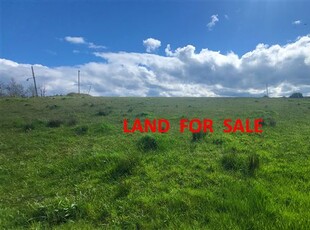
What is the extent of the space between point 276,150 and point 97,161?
6.87 meters

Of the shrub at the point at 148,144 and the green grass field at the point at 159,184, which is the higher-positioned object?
the shrub at the point at 148,144

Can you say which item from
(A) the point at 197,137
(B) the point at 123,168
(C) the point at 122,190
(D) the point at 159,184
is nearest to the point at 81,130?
(A) the point at 197,137

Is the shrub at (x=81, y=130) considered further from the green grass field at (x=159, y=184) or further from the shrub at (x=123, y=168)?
the shrub at (x=123, y=168)

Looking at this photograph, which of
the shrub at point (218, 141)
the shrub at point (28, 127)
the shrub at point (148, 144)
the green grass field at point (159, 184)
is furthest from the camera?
the shrub at point (28, 127)

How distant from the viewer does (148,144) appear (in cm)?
1219

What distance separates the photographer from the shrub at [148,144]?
39.4 ft

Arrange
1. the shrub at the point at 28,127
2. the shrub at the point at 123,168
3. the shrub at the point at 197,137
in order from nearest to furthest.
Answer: the shrub at the point at 123,168, the shrub at the point at 197,137, the shrub at the point at 28,127

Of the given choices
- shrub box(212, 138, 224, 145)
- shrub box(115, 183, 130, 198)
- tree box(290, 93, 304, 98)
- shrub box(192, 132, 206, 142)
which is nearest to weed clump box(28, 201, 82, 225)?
shrub box(115, 183, 130, 198)

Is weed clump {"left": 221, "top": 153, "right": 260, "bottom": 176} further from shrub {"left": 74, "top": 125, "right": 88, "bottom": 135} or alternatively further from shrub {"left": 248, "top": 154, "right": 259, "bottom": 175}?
shrub {"left": 74, "top": 125, "right": 88, "bottom": 135}

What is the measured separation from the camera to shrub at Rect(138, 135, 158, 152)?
1199cm

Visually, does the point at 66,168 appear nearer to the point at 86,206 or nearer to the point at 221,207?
the point at 86,206

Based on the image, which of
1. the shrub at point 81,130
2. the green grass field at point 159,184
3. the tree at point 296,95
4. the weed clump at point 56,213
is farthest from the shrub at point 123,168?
the tree at point 296,95

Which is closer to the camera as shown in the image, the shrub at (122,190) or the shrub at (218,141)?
the shrub at (122,190)

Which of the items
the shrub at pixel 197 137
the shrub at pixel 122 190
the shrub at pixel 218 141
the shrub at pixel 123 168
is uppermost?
the shrub at pixel 197 137
